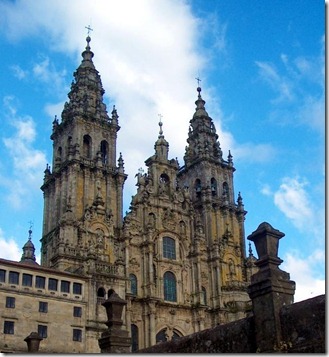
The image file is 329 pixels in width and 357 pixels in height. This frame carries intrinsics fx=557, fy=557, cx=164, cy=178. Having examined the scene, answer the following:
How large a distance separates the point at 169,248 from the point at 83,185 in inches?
387

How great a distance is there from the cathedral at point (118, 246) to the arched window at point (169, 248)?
103mm

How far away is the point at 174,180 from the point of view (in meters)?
54.7

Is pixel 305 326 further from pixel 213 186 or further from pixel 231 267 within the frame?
pixel 213 186

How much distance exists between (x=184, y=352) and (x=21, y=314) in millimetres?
24279

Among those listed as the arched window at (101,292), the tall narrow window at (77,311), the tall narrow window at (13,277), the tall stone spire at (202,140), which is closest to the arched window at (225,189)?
the tall stone spire at (202,140)

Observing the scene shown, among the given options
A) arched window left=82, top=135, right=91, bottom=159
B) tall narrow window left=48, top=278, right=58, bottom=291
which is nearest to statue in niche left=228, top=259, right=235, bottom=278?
arched window left=82, top=135, right=91, bottom=159

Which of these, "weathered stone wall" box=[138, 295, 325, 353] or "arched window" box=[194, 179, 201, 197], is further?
"arched window" box=[194, 179, 201, 197]

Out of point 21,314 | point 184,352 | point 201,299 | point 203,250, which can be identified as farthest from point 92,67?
point 184,352

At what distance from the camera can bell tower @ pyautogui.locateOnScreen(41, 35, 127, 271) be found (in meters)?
44.3

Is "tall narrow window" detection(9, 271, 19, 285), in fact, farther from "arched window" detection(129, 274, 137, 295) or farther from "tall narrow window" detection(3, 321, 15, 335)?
"arched window" detection(129, 274, 137, 295)

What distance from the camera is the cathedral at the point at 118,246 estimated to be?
122 ft

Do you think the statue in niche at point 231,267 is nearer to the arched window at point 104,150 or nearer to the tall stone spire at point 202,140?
the tall stone spire at point 202,140

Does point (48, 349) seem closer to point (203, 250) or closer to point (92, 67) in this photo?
point (203, 250)

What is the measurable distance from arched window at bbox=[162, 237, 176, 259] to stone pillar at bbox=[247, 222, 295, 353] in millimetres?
38566
